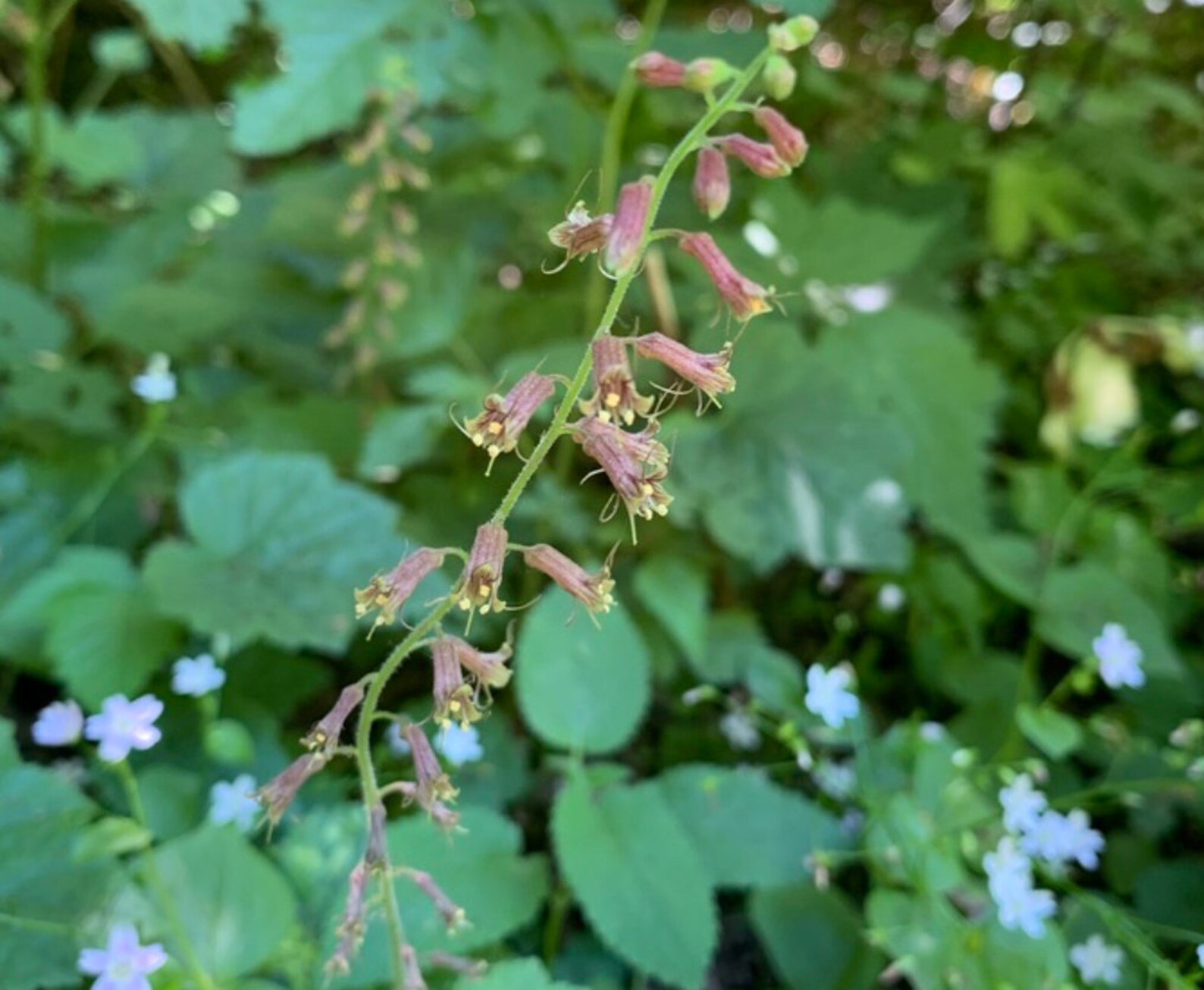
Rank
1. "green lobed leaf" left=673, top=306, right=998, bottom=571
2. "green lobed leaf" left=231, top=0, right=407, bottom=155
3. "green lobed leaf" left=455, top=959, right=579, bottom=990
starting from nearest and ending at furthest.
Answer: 1. "green lobed leaf" left=455, top=959, right=579, bottom=990
2. "green lobed leaf" left=231, top=0, right=407, bottom=155
3. "green lobed leaf" left=673, top=306, right=998, bottom=571

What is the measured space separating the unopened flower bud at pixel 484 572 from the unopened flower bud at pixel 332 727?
0.43ft

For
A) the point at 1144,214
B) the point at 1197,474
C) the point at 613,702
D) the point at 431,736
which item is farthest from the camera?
the point at 1144,214

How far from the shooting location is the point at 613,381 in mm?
635

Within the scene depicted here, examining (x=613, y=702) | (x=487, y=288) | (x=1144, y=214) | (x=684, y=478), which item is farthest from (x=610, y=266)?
(x=1144, y=214)

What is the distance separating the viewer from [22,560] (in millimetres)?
1497

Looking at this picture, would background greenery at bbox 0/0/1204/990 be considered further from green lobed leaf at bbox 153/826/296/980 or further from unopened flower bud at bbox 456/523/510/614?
unopened flower bud at bbox 456/523/510/614

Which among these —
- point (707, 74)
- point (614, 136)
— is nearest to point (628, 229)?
point (707, 74)

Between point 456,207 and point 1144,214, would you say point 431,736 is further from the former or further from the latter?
point 1144,214

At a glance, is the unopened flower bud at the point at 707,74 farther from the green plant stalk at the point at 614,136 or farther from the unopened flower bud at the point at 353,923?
the green plant stalk at the point at 614,136

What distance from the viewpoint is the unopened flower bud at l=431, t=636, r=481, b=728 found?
68 centimetres

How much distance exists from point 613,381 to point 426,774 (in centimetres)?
31

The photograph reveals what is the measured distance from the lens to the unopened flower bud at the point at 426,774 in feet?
2.39

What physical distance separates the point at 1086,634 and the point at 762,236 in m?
0.89

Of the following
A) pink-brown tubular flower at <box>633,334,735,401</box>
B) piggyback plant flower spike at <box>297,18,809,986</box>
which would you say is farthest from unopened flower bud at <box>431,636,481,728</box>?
pink-brown tubular flower at <box>633,334,735,401</box>
